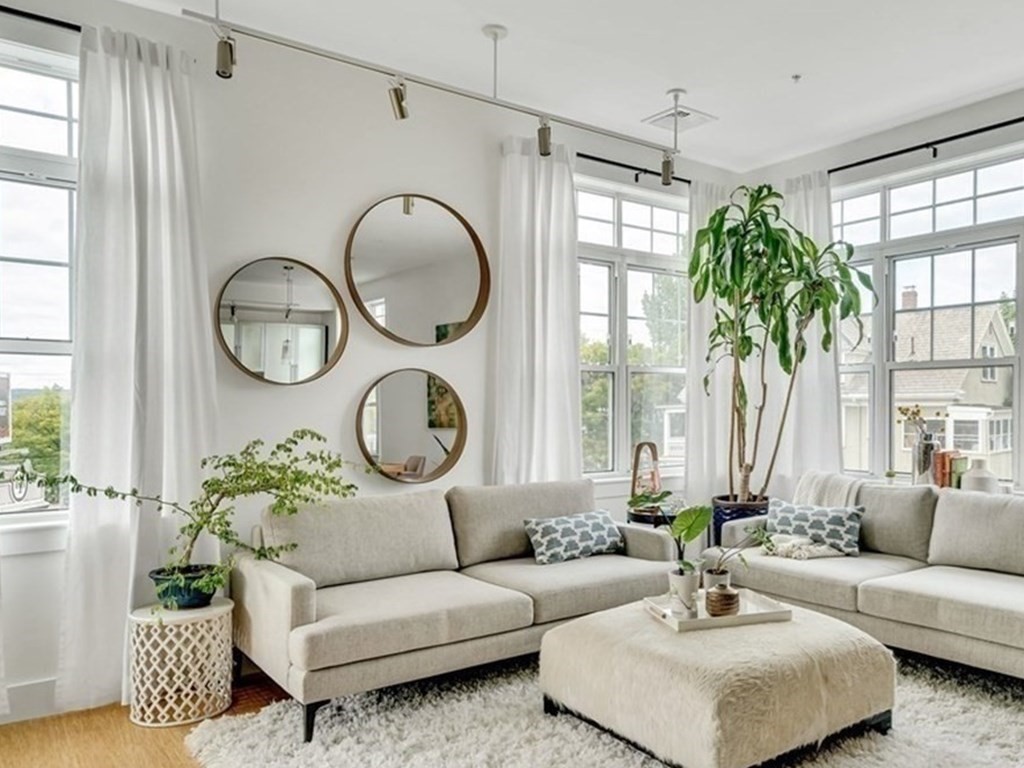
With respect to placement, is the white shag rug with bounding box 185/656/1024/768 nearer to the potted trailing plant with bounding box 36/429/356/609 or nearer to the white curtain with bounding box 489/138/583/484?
the potted trailing plant with bounding box 36/429/356/609

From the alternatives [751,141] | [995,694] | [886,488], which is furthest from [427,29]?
[995,694]

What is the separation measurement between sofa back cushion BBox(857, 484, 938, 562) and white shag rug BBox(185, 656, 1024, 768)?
772 millimetres

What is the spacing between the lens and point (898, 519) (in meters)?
3.99

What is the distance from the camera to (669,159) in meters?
4.15

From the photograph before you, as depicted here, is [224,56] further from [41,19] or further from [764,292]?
[764,292]

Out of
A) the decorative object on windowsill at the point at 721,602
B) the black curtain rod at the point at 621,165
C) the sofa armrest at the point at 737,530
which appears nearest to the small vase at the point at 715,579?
the decorative object on windowsill at the point at 721,602

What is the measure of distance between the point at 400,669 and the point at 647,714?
96cm

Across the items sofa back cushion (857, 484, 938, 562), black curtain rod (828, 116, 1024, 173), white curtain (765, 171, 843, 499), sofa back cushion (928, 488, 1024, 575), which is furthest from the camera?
white curtain (765, 171, 843, 499)

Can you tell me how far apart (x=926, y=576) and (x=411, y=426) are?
253 centimetres

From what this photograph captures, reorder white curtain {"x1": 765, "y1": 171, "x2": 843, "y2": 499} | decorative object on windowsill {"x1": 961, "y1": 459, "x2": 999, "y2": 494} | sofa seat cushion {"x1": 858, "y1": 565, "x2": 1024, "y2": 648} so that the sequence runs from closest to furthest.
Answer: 1. sofa seat cushion {"x1": 858, "y1": 565, "x2": 1024, "y2": 648}
2. decorative object on windowsill {"x1": 961, "y1": 459, "x2": 999, "y2": 494}
3. white curtain {"x1": 765, "y1": 171, "x2": 843, "y2": 499}

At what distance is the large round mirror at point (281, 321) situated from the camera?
3.58 m

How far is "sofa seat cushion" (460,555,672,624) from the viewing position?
3.39m

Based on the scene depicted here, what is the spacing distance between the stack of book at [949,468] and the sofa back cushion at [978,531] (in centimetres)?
40

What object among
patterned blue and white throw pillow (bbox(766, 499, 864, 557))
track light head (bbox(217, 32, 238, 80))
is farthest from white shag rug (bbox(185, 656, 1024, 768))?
track light head (bbox(217, 32, 238, 80))
